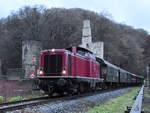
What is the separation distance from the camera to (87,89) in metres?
16.3

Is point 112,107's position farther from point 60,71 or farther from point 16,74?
point 16,74

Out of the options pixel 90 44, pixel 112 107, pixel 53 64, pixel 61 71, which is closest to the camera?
pixel 112 107

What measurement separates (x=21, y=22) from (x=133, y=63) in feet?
145

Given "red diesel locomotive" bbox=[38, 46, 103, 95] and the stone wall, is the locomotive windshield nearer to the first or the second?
"red diesel locomotive" bbox=[38, 46, 103, 95]

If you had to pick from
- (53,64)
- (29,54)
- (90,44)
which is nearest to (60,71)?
(53,64)

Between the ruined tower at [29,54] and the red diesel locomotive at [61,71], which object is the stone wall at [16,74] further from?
the red diesel locomotive at [61,71]

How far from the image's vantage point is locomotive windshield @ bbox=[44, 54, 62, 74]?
12.3 metres

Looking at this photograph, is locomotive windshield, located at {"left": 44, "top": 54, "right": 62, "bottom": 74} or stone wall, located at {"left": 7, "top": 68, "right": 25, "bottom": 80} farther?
stone wall, located at {"left": 7, "top": 68, "right": 25, "bottom": 80}

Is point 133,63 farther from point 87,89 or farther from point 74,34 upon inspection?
point 87,89

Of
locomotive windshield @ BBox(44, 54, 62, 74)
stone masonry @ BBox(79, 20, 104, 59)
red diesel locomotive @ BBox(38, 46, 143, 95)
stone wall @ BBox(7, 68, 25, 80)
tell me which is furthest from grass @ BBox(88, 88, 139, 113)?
stone masonry @ BBox(79, 20, 104, 59)

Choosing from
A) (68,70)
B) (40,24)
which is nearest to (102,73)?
(68,70)

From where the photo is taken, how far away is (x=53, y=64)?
12.5 meters

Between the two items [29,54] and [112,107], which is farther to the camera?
[29,54]

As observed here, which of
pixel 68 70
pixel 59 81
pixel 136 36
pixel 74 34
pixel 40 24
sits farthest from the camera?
pixel 136 36
